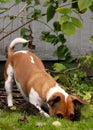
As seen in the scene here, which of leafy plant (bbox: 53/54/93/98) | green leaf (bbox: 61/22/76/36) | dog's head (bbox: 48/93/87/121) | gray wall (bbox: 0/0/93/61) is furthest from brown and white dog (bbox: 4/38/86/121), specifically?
green leaf (bbox: 61/22/76/36)

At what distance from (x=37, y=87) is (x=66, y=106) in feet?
2.39

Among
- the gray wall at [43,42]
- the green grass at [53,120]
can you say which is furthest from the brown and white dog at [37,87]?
the gray wall at [43,42]

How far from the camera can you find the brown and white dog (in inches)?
205

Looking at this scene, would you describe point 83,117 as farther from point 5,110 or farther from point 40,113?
point 5,110

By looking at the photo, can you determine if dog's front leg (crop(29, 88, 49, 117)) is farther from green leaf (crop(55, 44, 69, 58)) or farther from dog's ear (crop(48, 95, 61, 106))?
green leaf (crop(55, 44, 69, 58))

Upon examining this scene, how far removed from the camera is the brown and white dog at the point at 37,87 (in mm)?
5203

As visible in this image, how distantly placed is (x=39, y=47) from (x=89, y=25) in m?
1.20

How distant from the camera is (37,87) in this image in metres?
5.77

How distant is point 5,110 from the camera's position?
614 centimetres

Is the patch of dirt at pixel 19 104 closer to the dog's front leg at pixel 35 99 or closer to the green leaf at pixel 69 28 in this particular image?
the dog's front leg at pixel 35 99

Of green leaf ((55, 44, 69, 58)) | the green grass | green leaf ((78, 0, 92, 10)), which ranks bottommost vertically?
the green grass


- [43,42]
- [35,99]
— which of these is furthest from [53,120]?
[43,42]

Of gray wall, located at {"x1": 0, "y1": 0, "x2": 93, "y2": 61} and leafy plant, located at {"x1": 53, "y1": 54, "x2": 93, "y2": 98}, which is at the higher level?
gray wall, located at {"x1": 0, "y1": 0, "x2": 93, "y2": 61}

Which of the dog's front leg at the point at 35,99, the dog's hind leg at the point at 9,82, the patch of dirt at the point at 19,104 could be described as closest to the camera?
the dog's front leg at the point at 35,99
